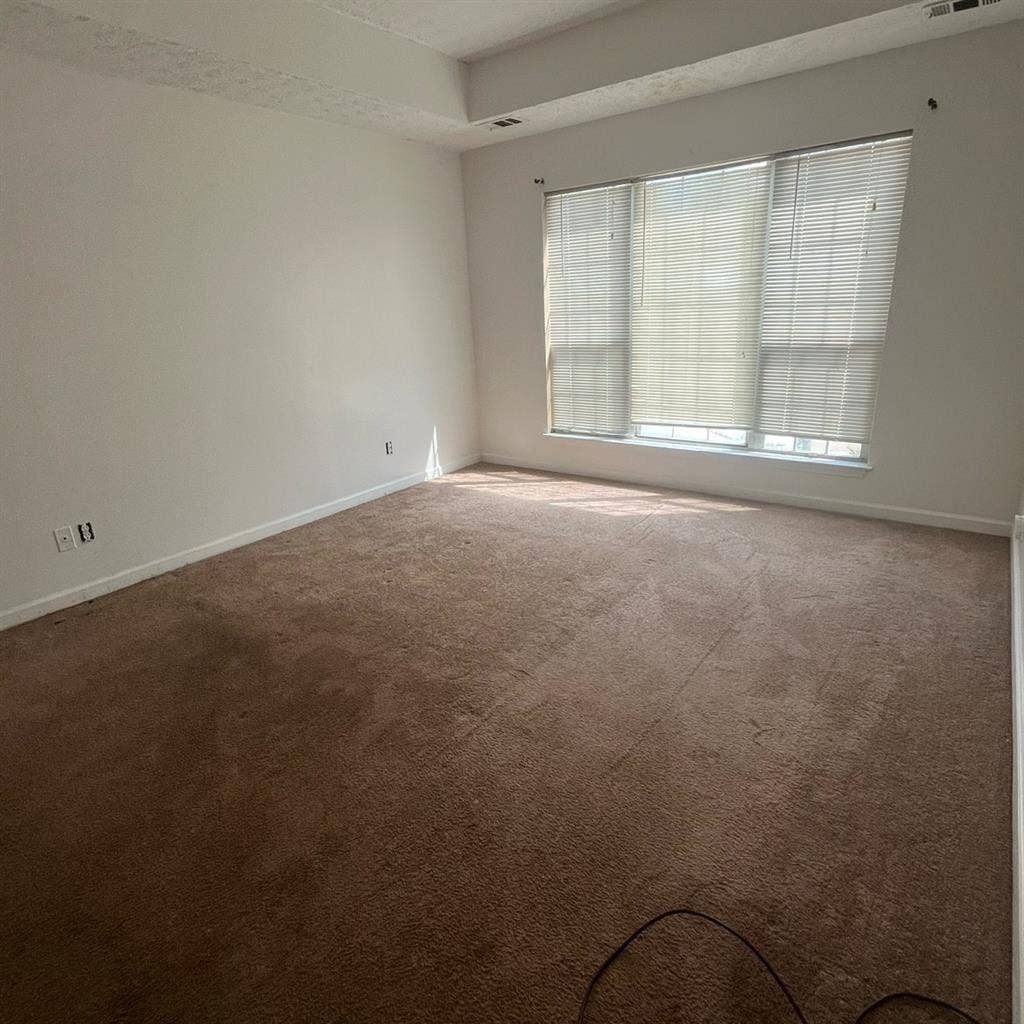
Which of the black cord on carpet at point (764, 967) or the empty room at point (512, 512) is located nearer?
the black cord on carpet at point (764, 967)

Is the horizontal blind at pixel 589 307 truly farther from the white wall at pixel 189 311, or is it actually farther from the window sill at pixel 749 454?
the white wall at pixel 189 311

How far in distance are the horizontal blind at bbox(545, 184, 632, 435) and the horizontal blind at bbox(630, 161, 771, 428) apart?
0.13m

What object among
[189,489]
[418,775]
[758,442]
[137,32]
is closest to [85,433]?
[189,489]

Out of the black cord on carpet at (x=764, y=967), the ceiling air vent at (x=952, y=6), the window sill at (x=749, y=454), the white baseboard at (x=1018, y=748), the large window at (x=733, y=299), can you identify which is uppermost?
the ceiling air vent at (x=952, y=6)

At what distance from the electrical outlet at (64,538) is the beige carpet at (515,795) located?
33 centimetres

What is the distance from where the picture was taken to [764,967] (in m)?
1.29

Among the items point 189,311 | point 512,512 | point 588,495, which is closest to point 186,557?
point 189,311

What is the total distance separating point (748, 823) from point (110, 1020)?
156 centimetres

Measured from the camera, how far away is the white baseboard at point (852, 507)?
3.43 metres

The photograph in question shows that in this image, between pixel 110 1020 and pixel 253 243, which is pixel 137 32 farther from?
pixel 110 1020

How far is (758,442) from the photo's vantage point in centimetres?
415

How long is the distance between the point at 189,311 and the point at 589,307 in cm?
275

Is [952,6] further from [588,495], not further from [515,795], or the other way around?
[515,795]

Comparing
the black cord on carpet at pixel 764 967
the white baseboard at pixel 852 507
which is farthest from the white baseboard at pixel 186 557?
the black cord on carpet at pixel 764 967
